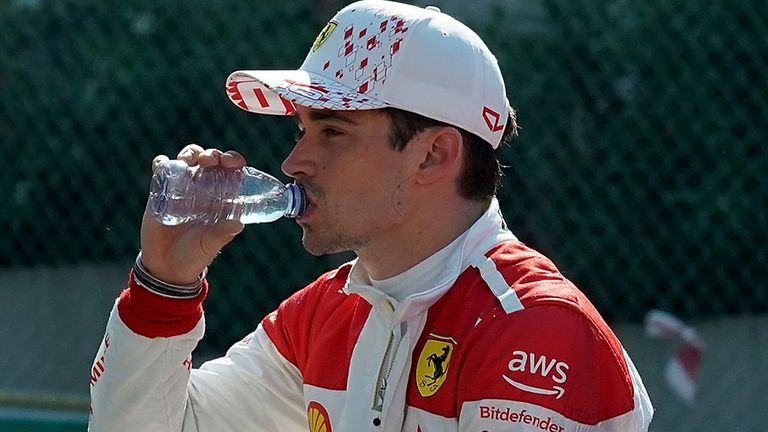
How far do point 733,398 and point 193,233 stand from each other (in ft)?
6.78

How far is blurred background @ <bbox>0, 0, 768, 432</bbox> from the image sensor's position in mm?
4055

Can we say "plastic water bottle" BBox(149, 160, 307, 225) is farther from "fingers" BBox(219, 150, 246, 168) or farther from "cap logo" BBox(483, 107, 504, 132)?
"cap logo" BBox(483, 107, 504, 132)

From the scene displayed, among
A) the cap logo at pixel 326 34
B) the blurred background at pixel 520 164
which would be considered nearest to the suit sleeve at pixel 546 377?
the cap logo at pixel 326 34

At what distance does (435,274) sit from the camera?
2.63 meters

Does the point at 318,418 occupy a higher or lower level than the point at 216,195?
lower

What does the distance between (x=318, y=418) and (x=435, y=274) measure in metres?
0.37

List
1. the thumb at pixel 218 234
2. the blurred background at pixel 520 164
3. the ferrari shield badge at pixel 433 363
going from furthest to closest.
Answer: the blurred background at pixel 520 164
the thumb at pixel 218 234
the ferrari shield badge at pixel 433 363

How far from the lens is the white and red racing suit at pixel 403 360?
7.75ft

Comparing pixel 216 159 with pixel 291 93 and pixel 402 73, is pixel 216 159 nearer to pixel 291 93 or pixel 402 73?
pixel 291 93

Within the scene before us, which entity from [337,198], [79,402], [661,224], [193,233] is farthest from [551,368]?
[79,402]

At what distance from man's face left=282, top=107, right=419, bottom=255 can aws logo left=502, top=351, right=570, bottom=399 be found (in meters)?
0.41

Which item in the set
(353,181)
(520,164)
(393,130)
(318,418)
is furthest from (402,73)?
(520,164)

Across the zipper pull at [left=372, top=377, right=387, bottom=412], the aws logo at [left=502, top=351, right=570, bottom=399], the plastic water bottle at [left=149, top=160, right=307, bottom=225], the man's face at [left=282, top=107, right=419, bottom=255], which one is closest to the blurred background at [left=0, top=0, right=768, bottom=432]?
the plastic water bottle at [left=149, top=160, right=307, bottom=225]

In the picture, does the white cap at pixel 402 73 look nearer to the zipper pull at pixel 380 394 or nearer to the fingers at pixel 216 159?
the fingers at pixel 216 159
